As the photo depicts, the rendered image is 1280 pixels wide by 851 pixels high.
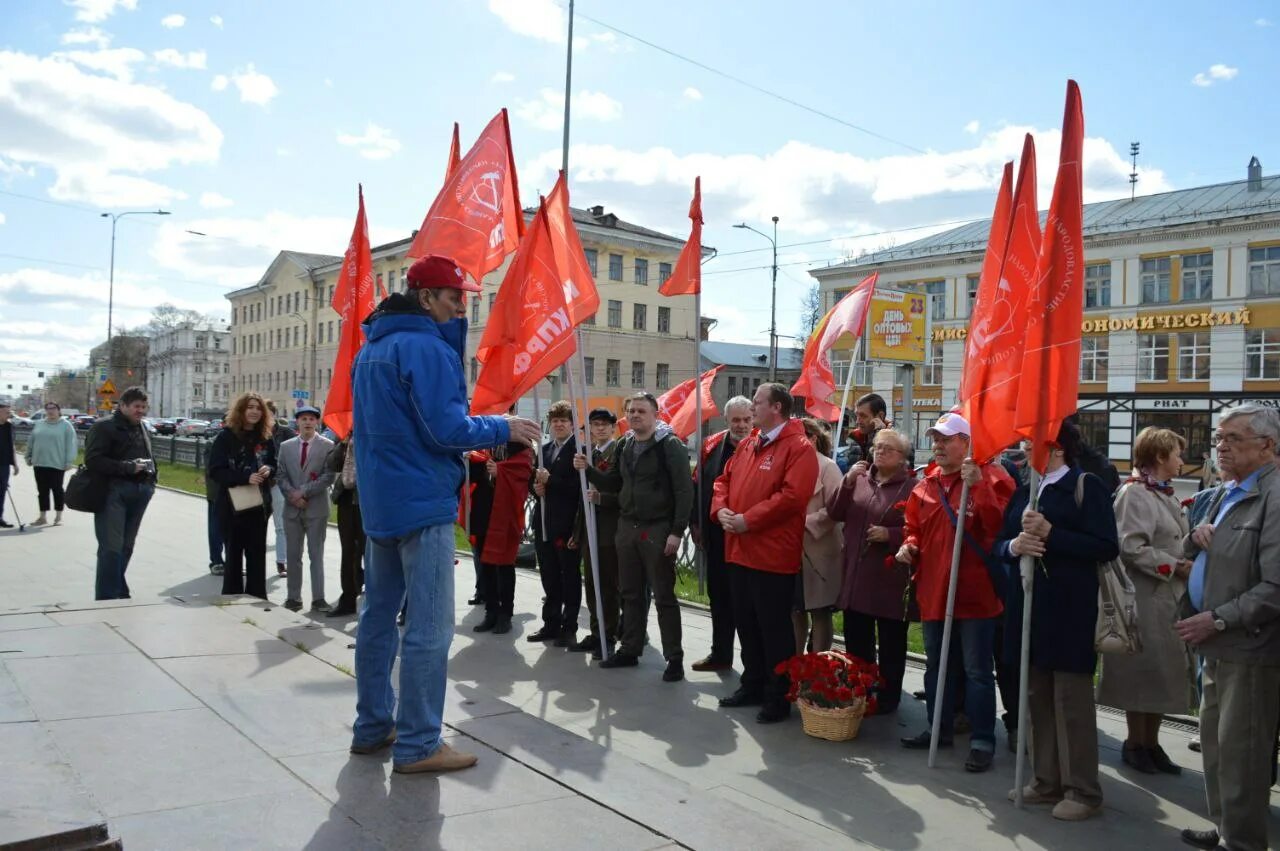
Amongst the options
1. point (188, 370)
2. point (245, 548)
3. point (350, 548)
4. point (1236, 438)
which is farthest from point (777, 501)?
point (188, 370)

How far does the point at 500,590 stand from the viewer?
30.5ft

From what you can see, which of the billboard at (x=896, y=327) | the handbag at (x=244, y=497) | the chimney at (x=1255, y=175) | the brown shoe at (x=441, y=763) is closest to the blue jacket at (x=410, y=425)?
the brown shoe at (x=441, y=763)

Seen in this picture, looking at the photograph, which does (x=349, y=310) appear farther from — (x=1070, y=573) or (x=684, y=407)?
(x=1070, y=573)

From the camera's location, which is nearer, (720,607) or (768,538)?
(768,538)

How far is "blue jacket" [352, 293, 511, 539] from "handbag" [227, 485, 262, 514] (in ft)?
17.9

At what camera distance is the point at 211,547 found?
41.3ft

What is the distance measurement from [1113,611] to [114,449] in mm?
7900

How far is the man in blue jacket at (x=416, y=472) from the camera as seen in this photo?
177 inches

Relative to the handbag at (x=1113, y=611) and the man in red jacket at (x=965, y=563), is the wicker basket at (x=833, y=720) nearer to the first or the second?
the man in red jacket at (x=965, y=563)

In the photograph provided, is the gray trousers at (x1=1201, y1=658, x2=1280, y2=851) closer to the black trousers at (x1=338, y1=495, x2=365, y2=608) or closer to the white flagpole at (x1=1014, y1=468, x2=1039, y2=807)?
the white flagpole at (x1=1014, y1=468, x2=1039, y2=807)

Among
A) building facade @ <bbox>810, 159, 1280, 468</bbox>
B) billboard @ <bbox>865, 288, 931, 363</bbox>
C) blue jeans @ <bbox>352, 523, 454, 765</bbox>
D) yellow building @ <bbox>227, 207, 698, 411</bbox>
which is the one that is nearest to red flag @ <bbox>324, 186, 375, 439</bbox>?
blue jeans @ <bbox>352, 523, 454, 765</bbox>

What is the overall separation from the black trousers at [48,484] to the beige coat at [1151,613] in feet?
53.7

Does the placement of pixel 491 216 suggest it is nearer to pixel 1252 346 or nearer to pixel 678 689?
pixel 678 689

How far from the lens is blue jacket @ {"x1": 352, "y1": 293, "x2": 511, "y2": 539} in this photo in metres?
4.51
